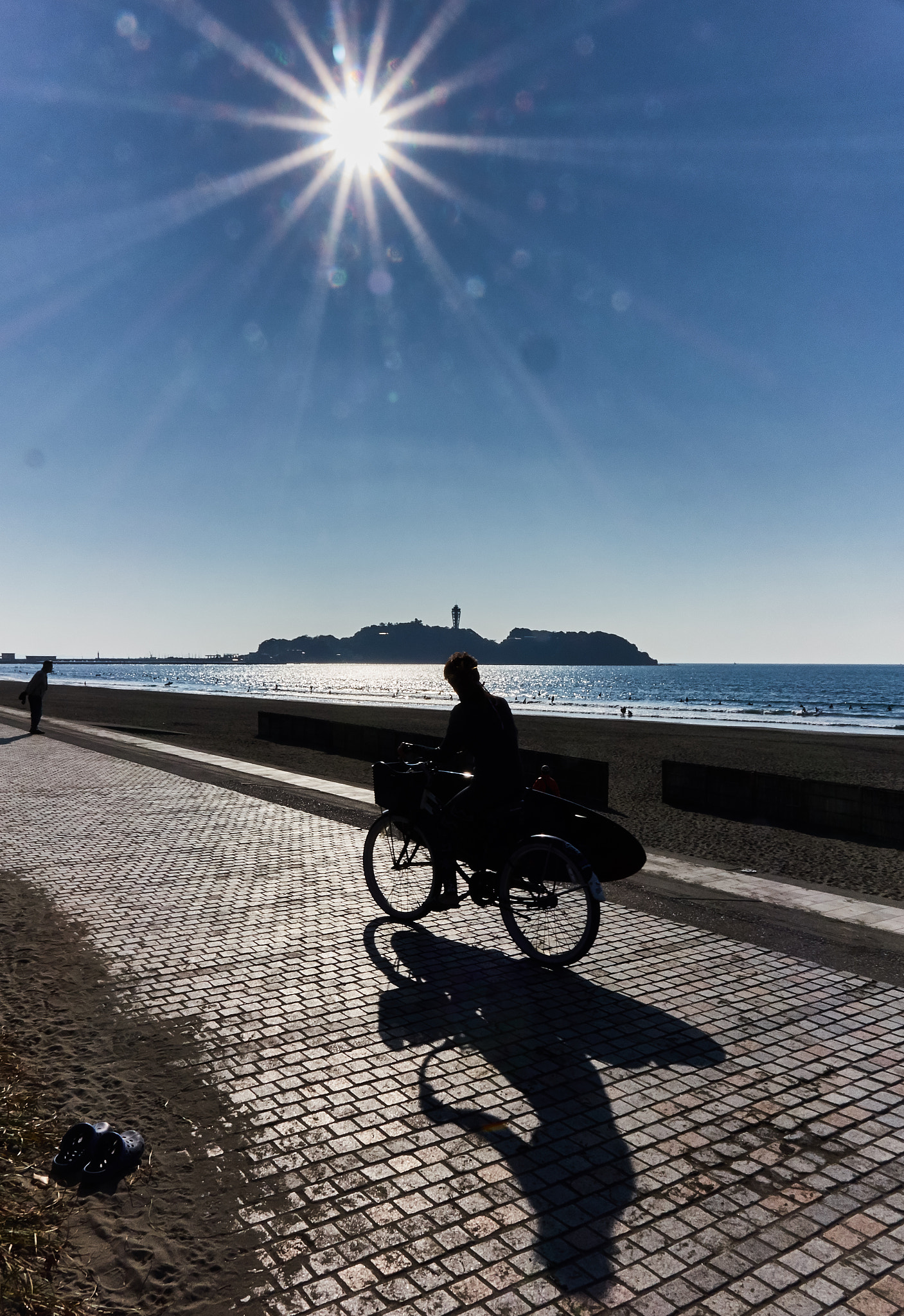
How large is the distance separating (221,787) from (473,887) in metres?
8.61

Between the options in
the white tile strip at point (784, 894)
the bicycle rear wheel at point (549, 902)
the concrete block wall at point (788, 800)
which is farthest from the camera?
the concrete block wall at point (788, 800)

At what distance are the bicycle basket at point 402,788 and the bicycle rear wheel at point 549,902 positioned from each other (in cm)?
97

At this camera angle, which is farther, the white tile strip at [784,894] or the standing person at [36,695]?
the standing person at [36,695]

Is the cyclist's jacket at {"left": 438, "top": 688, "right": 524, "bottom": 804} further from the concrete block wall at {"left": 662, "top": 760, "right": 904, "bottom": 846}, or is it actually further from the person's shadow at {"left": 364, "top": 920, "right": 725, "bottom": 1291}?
the concrete block wall at {"left": 662, "top": 760, "right": 904, "bottom": 846}

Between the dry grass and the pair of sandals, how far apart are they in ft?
0.27

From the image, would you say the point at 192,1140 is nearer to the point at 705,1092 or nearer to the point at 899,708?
the point at 705,1092

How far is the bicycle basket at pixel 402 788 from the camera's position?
20.4ft

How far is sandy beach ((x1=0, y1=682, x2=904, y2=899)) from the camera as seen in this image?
9805 millimetres

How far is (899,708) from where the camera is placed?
64812 mm

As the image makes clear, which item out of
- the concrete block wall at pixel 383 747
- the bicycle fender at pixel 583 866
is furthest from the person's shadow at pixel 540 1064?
the concrete block wall at pixel 383 747

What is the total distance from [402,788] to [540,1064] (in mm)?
2509

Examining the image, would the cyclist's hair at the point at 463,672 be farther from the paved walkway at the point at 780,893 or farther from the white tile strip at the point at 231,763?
the white tile strip at the point at 231,763

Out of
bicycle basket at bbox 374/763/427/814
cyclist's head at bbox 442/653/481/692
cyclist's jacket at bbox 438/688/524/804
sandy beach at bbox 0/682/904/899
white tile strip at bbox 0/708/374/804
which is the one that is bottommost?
sandy beach at bbox 0/682/904/899

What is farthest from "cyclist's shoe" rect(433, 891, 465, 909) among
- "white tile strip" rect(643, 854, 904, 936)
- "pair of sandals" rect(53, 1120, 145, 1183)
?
"pair of sandals" rect(53, 1120, 145, 1183)
